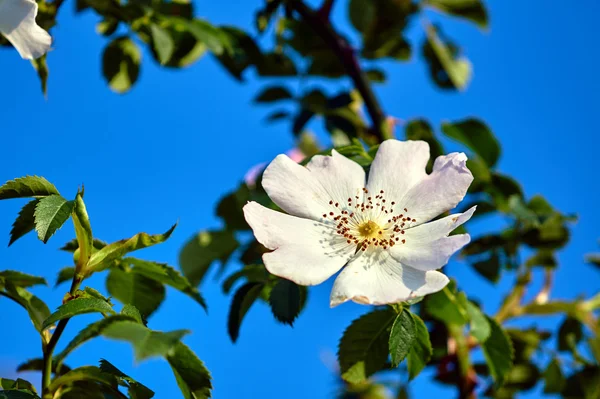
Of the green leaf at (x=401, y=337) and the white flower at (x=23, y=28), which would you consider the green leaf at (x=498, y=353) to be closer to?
the green leaf at (x=401, y=337)

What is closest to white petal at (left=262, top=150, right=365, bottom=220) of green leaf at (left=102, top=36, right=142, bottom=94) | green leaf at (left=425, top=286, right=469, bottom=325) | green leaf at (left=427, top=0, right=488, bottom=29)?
green leaf at (left=425, top=286, right=469, bottom=325)

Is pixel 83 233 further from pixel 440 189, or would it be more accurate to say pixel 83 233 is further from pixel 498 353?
pixel 498 353

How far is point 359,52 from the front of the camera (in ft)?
5.84

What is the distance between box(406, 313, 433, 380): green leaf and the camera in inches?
37.1

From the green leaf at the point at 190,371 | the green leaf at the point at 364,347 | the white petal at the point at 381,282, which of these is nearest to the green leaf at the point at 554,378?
the green leaf at the point at 364,347

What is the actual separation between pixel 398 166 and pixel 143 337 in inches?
19.3

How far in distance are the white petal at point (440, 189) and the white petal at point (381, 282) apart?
9cm

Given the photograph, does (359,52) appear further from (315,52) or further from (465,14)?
(465,14)

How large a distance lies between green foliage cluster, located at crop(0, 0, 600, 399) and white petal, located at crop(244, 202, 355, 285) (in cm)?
7

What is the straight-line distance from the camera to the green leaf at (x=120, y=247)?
34.1 inches

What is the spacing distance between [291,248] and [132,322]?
0.94 feet

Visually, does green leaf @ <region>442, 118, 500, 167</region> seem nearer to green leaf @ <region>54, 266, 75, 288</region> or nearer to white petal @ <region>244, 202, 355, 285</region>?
white petal @ <region>244, 202, 355, 285</region>

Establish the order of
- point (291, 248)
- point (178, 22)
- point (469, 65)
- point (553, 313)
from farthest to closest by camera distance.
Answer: point (469, 65)
point (553, 313)
point (178, 22)
point (291, 248)

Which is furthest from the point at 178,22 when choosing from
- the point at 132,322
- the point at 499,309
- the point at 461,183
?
Answer: the point at 499,309
